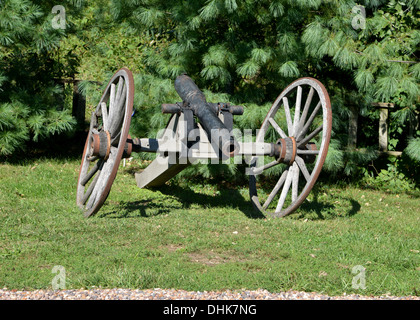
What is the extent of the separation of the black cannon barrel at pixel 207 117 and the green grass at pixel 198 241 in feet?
2.97

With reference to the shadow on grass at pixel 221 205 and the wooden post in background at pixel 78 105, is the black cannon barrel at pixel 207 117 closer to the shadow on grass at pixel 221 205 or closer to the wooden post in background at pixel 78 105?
the shadow on grass at pixel 221 205

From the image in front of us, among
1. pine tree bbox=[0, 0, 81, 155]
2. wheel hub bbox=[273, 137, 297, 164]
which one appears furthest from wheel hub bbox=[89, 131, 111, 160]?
pine tree bbox=[0, 0, 81, 155]

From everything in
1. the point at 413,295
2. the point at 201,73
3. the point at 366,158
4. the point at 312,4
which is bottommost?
the point at 413,295

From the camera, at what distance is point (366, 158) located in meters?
8.80

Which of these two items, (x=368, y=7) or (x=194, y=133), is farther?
(x=368, y=7)

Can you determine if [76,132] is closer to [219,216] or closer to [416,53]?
[219,216]

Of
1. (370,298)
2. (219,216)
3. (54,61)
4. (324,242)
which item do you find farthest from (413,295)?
(54,61)

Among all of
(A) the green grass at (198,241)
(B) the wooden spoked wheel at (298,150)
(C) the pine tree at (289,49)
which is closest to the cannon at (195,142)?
(B) the wooden spoked wheel at (298,150)

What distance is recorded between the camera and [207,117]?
6.00m

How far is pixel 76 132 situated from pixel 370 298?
7534mm

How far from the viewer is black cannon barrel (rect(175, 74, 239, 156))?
219 inches

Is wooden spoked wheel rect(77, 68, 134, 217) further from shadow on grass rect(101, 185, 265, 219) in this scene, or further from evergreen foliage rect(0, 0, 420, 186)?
evergreen foliage rect(0, 0, 420, 186)

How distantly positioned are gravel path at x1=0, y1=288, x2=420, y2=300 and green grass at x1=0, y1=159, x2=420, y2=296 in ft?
0.36

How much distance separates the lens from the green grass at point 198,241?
4.24m
